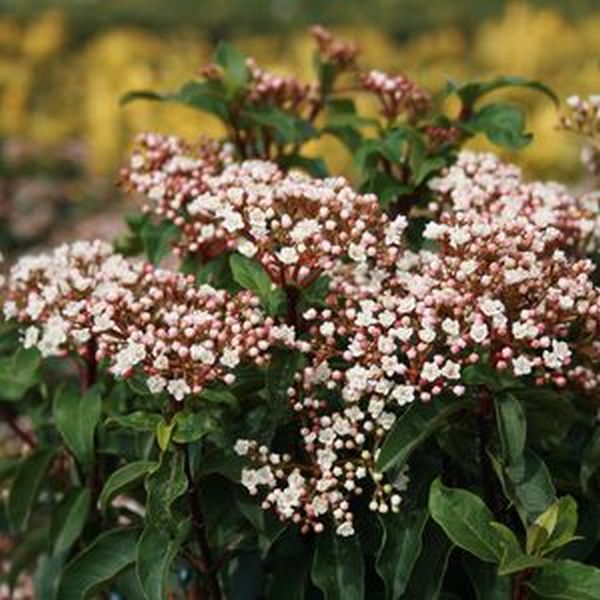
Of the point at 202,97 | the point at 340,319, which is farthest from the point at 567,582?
the point at 202,97

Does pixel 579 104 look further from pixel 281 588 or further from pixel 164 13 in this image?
pixel 164 13

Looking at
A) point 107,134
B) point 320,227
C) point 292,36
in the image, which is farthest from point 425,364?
point 292,36

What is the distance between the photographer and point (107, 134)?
7.53 m

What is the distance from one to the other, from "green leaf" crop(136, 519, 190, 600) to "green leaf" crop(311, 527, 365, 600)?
229mm

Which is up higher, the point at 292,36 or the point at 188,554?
the point at 292,36

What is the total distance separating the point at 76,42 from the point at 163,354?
8.87 metres

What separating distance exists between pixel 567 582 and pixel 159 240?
1.08 metres

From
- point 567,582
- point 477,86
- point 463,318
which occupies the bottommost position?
point 567,582

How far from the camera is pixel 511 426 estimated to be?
212 cm

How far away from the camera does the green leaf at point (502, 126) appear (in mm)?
2770

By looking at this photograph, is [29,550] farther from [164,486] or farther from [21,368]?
[164,486]

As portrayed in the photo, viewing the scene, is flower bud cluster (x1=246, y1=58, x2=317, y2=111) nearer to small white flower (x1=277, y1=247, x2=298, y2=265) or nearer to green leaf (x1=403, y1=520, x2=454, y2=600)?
small white flower (x1=277, y1=247, x2=298, y2=265)

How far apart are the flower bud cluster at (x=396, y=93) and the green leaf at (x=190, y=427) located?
3.24ft

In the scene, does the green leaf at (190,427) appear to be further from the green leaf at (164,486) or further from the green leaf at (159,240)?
the green leaf at (159,240)
